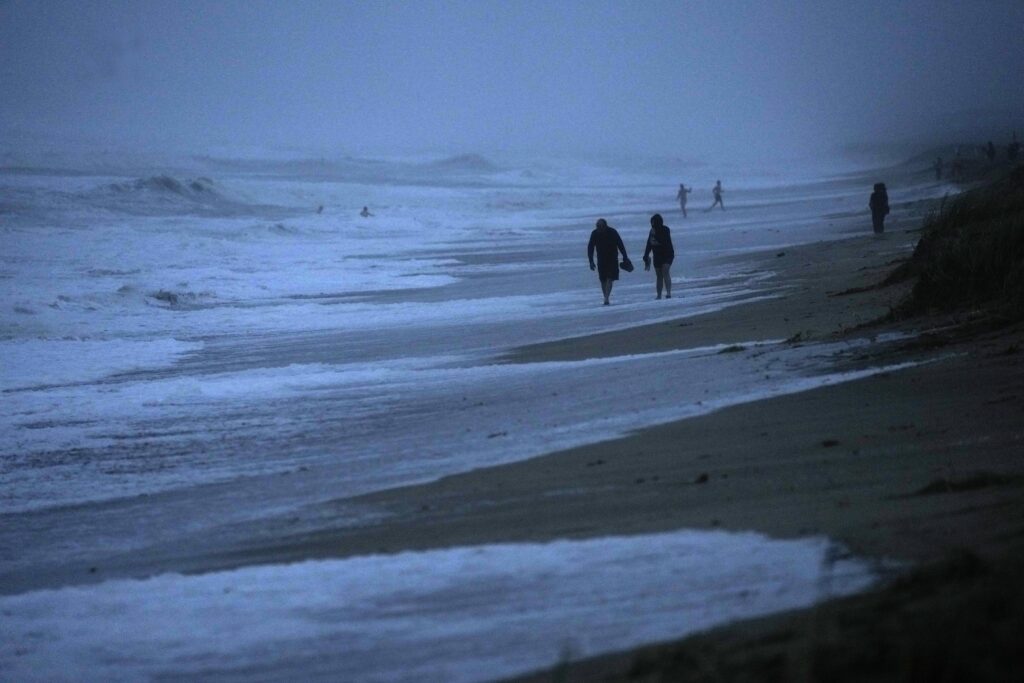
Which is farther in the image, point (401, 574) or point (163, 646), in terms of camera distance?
point (401, 574)

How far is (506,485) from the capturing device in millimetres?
6809

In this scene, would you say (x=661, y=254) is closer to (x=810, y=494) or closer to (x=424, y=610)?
(x=810, y=494)

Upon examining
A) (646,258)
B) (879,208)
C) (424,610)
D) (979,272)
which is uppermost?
(879,208)

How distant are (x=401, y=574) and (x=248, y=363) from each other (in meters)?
9.37

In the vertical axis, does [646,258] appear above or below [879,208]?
below

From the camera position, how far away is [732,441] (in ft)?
23.7

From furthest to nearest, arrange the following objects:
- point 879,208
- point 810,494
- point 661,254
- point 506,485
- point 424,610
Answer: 1. point 879,208
2. point 661,254
3. point 506,485
4. point 810,494
5. point 424,610

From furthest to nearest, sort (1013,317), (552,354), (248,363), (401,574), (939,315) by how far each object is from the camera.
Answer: (248,363), (552,354), (939,315), (1013,317), (401,574)

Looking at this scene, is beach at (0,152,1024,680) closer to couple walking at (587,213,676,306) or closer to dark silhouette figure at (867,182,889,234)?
couple walking at (587,213,676,306)

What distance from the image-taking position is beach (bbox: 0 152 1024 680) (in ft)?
14.5

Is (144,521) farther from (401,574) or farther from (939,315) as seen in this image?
(939,315)

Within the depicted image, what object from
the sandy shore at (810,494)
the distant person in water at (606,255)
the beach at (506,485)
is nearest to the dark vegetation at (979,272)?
the beach at (506,485)

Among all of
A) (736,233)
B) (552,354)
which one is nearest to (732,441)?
(552,354)

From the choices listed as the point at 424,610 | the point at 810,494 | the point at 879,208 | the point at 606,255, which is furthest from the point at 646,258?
the point at 424,610
